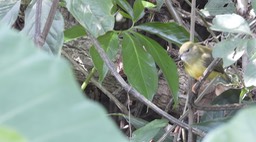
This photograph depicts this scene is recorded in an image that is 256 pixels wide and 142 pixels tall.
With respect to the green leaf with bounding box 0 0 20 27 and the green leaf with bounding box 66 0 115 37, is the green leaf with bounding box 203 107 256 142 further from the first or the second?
the green leaf with bounding box 0 0 20 27

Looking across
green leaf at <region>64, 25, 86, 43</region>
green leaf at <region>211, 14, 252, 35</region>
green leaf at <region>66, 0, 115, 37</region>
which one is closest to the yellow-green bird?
green leaf at <region>64, 25, 86, 43</region>

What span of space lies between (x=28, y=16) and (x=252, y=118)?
130 cm

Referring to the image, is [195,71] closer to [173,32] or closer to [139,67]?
[173,32]

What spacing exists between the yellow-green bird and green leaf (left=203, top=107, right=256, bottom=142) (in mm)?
2069

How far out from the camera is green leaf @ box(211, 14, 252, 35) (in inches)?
57.2

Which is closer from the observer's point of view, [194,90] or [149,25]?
[194,90]

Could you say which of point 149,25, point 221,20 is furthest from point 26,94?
point 149,25

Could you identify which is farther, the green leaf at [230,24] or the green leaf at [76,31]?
the green leaf at [76,31]

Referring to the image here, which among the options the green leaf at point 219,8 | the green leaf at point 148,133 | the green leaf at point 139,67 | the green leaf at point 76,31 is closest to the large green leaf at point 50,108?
the green leaf at point 148,133

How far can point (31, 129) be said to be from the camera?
29cm

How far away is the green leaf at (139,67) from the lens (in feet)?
6.44

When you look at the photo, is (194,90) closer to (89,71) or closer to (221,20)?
(221,20)

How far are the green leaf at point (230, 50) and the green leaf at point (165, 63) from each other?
1.42 ft

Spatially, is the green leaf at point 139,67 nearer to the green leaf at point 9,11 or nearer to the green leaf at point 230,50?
the green leaf at point 230,50
